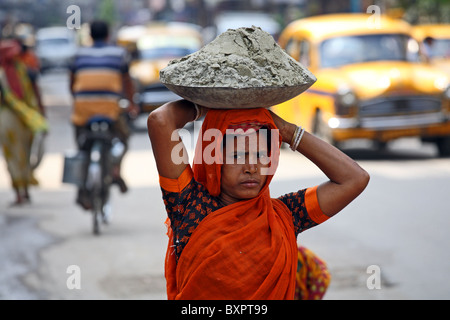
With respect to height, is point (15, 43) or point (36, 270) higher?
point (15, 43)

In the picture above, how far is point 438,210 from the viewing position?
330 inches

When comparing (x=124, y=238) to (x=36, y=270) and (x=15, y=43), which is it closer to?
(x=36, y=270)

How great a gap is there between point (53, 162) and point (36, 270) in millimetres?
6751

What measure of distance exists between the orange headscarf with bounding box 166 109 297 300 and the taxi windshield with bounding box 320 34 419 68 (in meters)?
10.1

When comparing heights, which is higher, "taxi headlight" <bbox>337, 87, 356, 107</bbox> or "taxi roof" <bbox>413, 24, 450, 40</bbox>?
"taxi roof" <bbox>413, 24, 450, 40</bbox>

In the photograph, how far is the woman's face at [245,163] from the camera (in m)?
2.95

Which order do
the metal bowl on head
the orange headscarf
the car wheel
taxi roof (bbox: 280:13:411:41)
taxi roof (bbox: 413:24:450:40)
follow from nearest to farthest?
the metal bowl on head < the orange headscarf < the car wheel < taxi roof (bbox: 280:13:411:41) < taxi roof (bbox: 413:24:450:40)

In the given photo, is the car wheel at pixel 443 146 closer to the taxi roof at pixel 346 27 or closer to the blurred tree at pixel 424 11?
the taxi roof at pixel 346 27

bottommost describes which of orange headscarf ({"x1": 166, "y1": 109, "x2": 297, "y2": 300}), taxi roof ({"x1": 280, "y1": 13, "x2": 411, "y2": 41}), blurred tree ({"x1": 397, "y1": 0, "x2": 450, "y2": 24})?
blurred tree ({"x1": 397, "y1": 0, "x2": 450, "y2": 24})

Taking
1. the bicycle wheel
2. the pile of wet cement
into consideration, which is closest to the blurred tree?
the bicycle wheel

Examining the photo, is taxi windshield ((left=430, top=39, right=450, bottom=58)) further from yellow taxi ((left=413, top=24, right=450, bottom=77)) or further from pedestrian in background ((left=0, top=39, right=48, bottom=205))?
pedestrian in background ((left=0, top=39, right=48, bottom=205))

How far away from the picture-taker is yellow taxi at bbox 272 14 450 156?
1196 centimetres

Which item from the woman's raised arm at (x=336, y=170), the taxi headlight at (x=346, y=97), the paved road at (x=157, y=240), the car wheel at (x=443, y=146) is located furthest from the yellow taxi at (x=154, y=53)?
the woman's raised arm at (x=336, y=170)

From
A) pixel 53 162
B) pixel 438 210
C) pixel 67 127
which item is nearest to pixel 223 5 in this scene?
pixel 67 127
